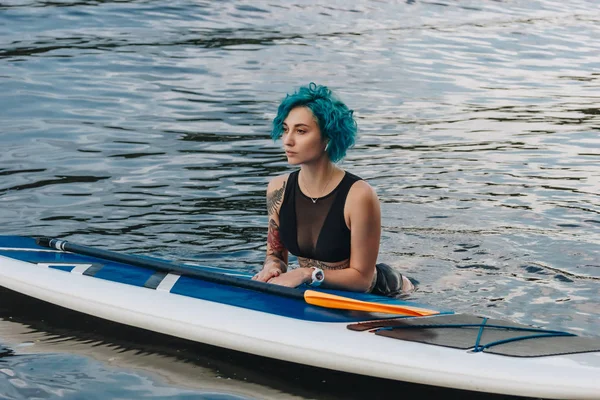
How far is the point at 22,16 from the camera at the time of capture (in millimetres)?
17141

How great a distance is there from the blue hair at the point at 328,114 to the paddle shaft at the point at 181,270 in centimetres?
71

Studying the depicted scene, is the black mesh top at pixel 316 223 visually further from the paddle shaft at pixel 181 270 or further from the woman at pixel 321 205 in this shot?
A: the paddle shaft at pixel 181 270

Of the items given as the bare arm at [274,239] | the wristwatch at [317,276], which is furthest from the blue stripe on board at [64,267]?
the wristwatch at [317,276]

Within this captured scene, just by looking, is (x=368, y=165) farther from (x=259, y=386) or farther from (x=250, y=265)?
(x=259, y=386)

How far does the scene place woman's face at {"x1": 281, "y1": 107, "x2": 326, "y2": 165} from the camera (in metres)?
4.76

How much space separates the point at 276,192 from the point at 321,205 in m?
0.32

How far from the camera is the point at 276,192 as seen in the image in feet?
16.9

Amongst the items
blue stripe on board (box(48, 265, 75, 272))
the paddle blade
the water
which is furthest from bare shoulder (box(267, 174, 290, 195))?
blue stripe on board (box(48, 265, 75, 272))

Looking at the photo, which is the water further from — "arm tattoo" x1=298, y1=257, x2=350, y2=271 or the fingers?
"arm tattoo" x1=298, y1=257, x2=350, y2=271

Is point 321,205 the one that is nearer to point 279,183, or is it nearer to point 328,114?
point 279,183

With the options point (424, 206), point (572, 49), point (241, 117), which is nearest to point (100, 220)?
point (424, 206)

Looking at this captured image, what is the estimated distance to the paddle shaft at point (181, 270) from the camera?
482cm

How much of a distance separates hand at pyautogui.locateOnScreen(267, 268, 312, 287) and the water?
0.51 meters

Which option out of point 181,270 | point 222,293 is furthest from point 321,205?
point 181,270
